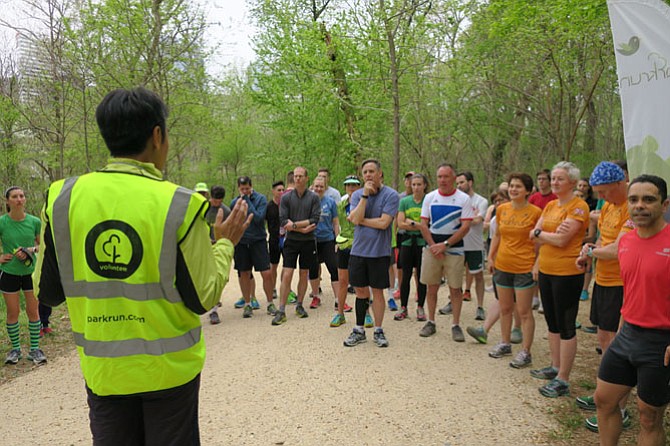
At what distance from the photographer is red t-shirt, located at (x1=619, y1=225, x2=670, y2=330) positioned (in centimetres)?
270

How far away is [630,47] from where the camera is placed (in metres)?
3.62

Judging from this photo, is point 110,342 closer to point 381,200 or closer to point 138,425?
point 138,425

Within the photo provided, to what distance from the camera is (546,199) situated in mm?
6543

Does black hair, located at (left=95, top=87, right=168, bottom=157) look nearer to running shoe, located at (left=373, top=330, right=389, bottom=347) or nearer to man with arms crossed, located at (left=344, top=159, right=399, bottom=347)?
man with arms crossed, located at (left=344, top=159, right=399, bottom=347)

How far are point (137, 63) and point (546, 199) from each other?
365 inches

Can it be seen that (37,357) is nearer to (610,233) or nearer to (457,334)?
(457,334)

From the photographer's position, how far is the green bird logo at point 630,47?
11.8 feet

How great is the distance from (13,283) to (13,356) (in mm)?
961

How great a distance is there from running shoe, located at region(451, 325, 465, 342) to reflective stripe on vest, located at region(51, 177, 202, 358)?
A: 4788 millimetres

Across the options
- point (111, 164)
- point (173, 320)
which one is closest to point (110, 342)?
point (173, 320)

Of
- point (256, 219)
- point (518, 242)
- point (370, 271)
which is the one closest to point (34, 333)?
point (256, 219)

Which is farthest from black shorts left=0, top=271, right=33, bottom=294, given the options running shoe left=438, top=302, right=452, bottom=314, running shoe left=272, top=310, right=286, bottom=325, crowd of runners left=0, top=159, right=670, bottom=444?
running shoe left=438, top=302, right=452, bottom=314

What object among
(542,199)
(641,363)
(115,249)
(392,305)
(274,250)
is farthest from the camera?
Answer: (274,250)

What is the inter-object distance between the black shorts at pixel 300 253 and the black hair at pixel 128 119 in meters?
5.23
